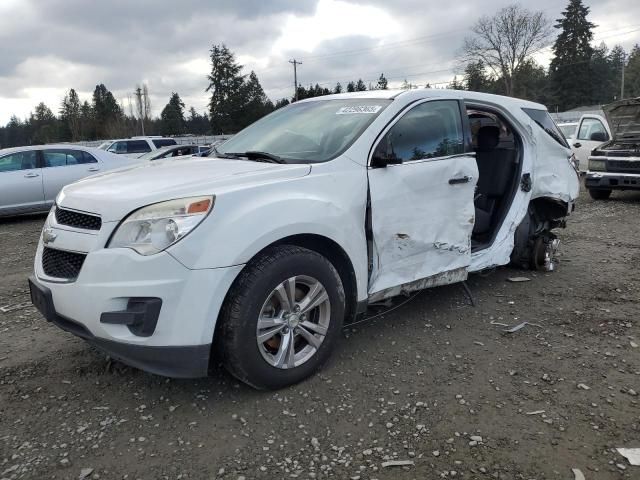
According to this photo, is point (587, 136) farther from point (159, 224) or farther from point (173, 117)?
point (173, 117)

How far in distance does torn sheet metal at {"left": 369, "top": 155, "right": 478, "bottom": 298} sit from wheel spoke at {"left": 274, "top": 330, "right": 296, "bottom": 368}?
71cm

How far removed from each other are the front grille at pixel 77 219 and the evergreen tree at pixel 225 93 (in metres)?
67.4

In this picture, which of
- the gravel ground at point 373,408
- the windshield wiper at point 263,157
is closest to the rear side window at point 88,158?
the gravel ground at point 373,408

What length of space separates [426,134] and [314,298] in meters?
1.61

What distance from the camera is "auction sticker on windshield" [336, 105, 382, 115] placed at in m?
3.74

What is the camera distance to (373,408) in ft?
9.68

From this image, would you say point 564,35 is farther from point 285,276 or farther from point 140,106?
point 285,276

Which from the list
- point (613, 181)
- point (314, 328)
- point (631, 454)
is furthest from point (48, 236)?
point (613, 181)

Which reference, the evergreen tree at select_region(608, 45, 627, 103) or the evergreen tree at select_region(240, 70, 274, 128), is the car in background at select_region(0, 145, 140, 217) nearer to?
the evergreen tree at select_region(240, 70, 274, 128)

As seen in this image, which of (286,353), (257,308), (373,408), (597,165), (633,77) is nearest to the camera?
(257,308)

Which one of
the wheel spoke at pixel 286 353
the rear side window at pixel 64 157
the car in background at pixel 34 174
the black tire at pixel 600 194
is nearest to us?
the wheel spoke at pixel 286 353

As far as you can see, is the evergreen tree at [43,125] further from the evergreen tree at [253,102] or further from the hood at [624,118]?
the hood at [624,118]

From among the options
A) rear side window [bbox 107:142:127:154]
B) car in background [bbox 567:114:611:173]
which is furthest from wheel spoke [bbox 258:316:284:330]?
rear side window [bbox 107:142:127:154]

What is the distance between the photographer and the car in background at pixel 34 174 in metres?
9.94
